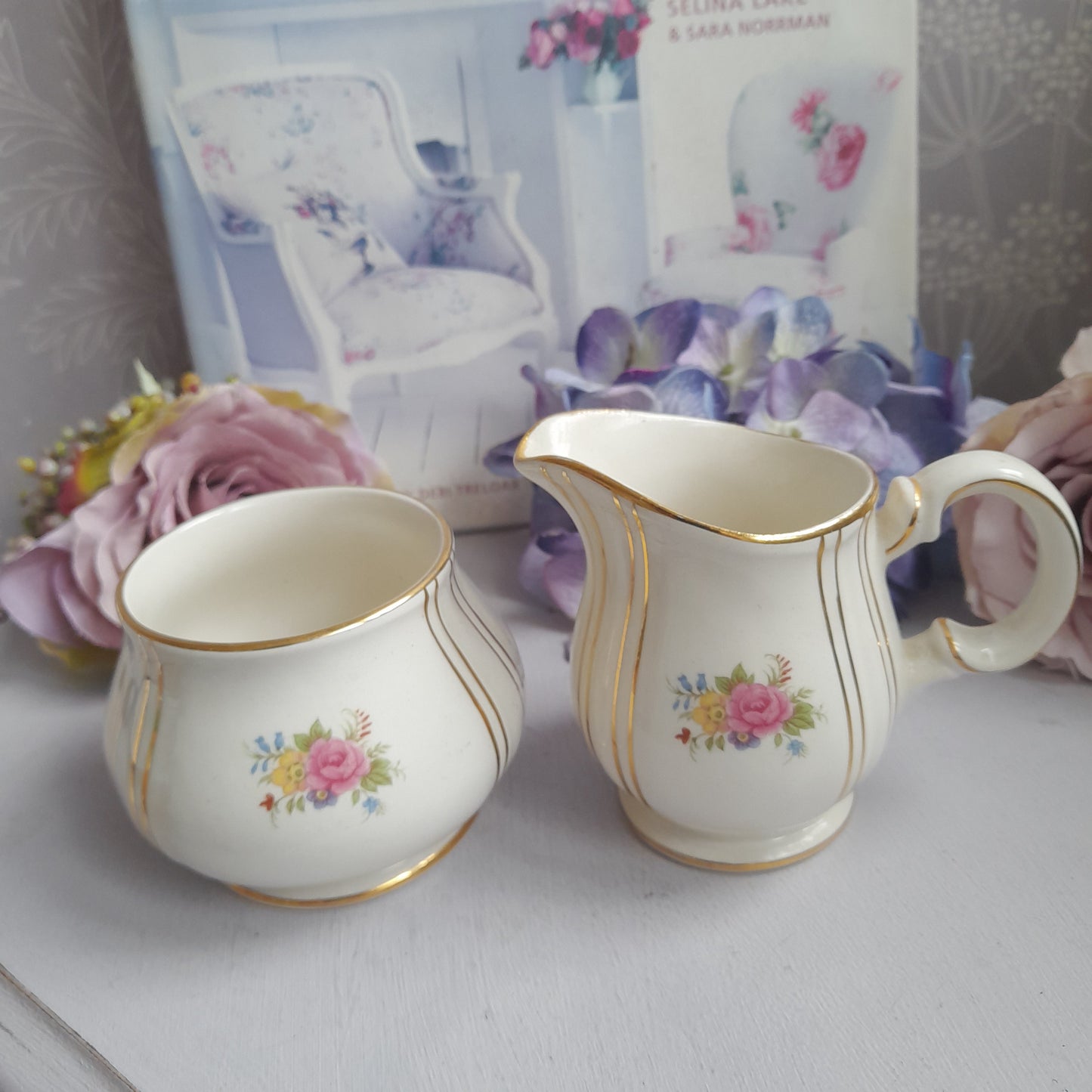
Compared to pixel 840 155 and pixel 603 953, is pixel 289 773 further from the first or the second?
pixel 840 155

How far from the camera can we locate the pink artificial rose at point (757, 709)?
31cm

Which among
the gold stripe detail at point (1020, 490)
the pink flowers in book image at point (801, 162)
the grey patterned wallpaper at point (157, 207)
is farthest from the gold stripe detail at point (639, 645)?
the grey patterned wallpaper at point (157, 207)

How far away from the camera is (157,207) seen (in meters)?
0.66

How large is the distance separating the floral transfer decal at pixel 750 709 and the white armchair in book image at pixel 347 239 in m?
0.33

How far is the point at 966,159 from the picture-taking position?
61 cm

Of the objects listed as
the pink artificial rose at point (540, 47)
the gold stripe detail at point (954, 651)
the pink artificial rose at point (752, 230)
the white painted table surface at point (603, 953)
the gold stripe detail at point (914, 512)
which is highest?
the pink artificial rose at point (540, 47)

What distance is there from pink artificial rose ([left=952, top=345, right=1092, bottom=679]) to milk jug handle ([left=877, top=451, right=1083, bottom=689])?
0.08m

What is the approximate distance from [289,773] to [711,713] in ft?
0.45

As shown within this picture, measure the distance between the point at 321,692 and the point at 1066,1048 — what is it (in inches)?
9.6

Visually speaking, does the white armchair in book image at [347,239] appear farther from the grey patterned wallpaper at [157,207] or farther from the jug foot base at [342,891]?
the jug foot base at [342,891]

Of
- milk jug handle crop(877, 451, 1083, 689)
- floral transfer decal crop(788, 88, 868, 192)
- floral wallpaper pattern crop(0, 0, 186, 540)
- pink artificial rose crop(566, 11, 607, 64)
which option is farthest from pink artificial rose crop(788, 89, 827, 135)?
floral wallpaper pattern crop(0, 0, 186, 540)

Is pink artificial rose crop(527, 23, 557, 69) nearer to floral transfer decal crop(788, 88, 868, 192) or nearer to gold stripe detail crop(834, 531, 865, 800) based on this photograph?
floral transfer decal crop(788, 88, 868, 192)

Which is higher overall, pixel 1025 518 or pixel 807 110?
pixel 807 110

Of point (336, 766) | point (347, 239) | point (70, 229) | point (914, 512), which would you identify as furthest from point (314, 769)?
point (70, 229)
